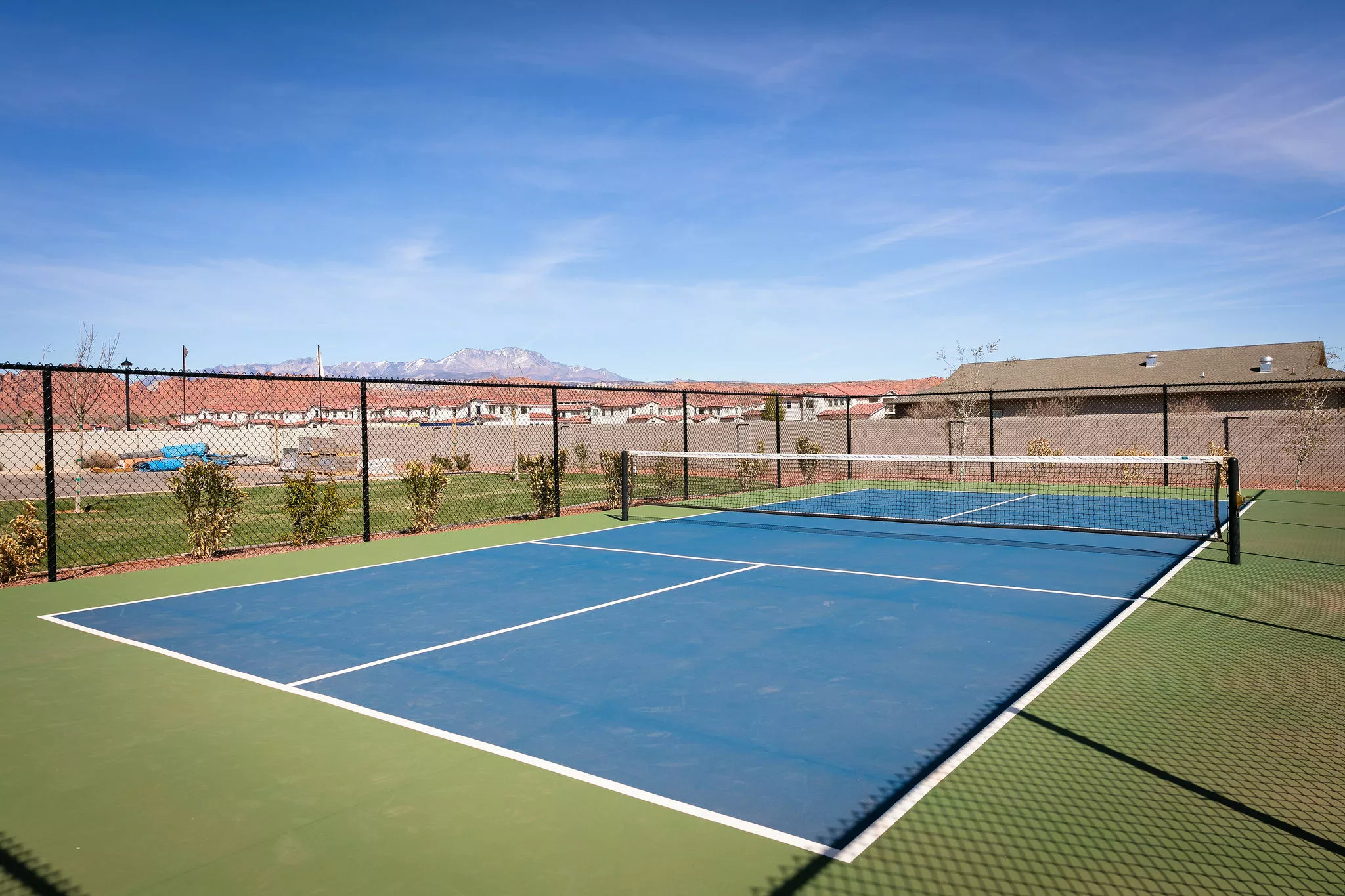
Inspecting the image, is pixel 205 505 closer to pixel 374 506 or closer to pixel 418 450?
pixel 374 506

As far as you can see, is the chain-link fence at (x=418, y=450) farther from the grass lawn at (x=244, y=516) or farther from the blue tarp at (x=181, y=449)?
the blue tarp at (x=181, y=449)

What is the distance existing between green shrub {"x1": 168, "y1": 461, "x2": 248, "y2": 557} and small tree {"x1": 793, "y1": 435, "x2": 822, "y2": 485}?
14.0m

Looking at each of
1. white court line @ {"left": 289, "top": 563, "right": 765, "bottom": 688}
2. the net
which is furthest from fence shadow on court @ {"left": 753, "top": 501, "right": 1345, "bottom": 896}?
the net

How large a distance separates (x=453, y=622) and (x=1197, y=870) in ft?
17.6

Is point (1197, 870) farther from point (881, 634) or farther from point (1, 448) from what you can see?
point (1, 448)

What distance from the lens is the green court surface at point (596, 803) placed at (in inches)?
119

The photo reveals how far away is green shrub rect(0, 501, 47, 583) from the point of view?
29.8 feet

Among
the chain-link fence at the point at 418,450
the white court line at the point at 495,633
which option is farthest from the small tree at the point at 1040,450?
the white court line at the point at 495,633

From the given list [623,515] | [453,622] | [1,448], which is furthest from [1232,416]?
[1,448]

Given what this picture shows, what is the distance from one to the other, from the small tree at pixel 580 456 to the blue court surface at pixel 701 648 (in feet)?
54.0

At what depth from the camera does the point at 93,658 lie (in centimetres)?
597

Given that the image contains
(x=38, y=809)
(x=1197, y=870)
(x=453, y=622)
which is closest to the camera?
(x=1197, y=870)

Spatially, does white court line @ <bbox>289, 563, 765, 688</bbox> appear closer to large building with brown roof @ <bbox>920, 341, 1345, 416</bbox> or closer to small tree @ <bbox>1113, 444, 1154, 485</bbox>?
small tree @ <bbox>1113, 444, 1154, 485</bbox>

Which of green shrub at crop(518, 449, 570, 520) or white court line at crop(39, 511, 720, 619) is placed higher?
green shrub at crop(518, 449, 570, 520)
